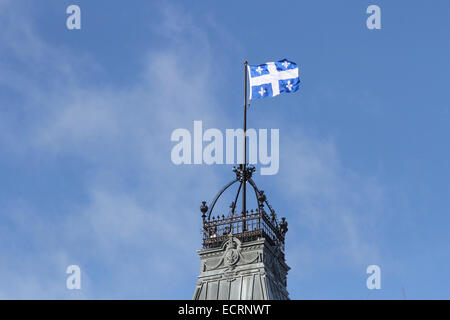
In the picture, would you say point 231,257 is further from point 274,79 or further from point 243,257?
point 274,79

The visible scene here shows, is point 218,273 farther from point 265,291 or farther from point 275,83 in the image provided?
point 275,83

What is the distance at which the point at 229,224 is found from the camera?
57.0 meters

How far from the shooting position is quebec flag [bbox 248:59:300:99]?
204 ft

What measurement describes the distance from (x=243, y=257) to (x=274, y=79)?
15678 millimetres

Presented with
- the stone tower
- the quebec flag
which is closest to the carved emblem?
the stone tower

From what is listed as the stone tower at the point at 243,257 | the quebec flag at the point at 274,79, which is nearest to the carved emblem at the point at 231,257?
the stone tower at the point at 243,257

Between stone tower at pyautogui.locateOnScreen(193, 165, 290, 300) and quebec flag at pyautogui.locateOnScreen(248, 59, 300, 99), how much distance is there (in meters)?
7.26

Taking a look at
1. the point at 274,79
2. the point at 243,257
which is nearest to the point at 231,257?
the point at 243,257

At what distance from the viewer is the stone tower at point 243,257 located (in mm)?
53500

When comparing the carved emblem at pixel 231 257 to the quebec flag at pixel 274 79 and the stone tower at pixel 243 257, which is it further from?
the quebec flag at pixel 274 79

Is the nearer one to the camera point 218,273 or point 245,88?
point 218,273
